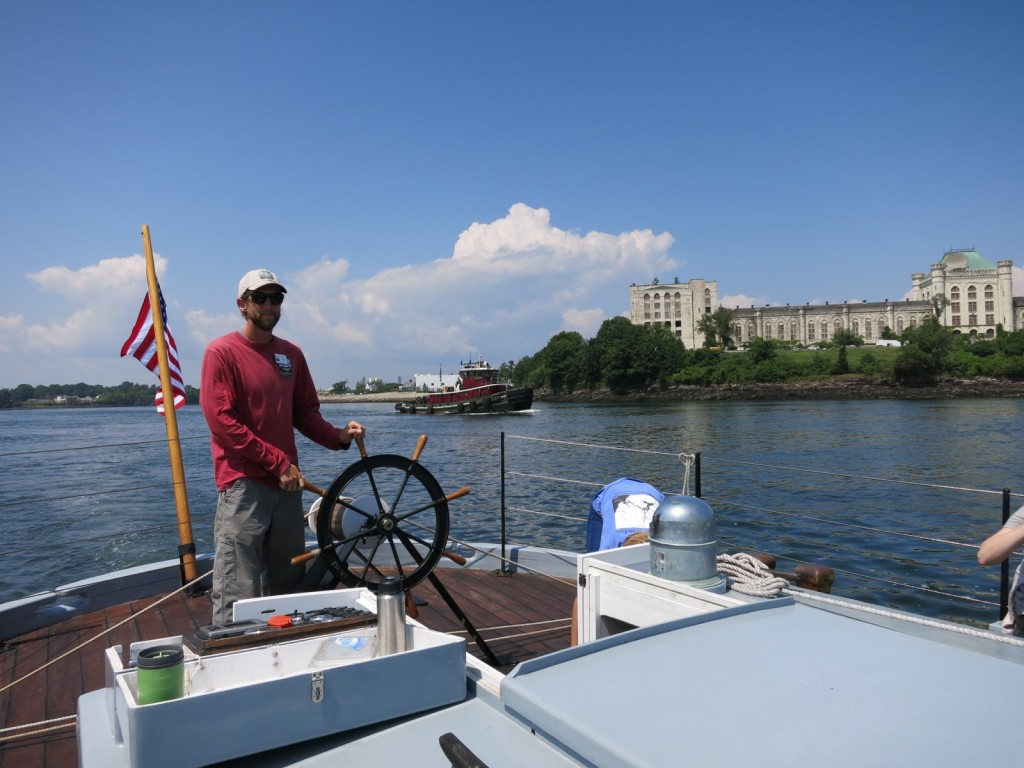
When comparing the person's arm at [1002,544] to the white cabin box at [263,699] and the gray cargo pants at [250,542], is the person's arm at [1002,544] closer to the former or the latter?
the white cabin box at [263,699]

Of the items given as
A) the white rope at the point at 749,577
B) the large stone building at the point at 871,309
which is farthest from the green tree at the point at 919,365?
the white rope at the point at 749,577

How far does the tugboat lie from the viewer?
57625 mm

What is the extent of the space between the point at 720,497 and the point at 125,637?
11339mm

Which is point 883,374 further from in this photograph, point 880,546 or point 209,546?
point 209,546

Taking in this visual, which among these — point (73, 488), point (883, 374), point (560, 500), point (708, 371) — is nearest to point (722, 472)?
point (560, 500)

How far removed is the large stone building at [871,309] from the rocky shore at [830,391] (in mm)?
52269

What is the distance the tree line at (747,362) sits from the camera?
218 feet

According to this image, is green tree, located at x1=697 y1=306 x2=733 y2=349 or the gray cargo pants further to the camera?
green tree, located at x1=697 y1=306 x2=733 y2=349

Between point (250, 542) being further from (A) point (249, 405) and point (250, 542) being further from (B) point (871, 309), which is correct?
(B) point (871, 309)

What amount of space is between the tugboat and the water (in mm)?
26235

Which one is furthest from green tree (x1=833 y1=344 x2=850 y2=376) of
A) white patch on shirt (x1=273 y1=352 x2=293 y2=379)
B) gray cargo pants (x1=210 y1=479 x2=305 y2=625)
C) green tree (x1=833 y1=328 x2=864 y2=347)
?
gray cargo pants (x1=210 y1=479 x2=305 y2=625)

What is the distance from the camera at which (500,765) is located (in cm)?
152

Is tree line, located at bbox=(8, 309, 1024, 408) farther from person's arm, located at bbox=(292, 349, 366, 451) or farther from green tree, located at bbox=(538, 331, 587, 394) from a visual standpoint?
person's arm, located at bbox=(292, 349, 366, 451)

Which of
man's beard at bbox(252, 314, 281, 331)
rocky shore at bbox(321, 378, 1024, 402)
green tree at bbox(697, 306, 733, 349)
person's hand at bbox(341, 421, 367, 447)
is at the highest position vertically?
green tree at bbox(697, 306, 733, 349)
